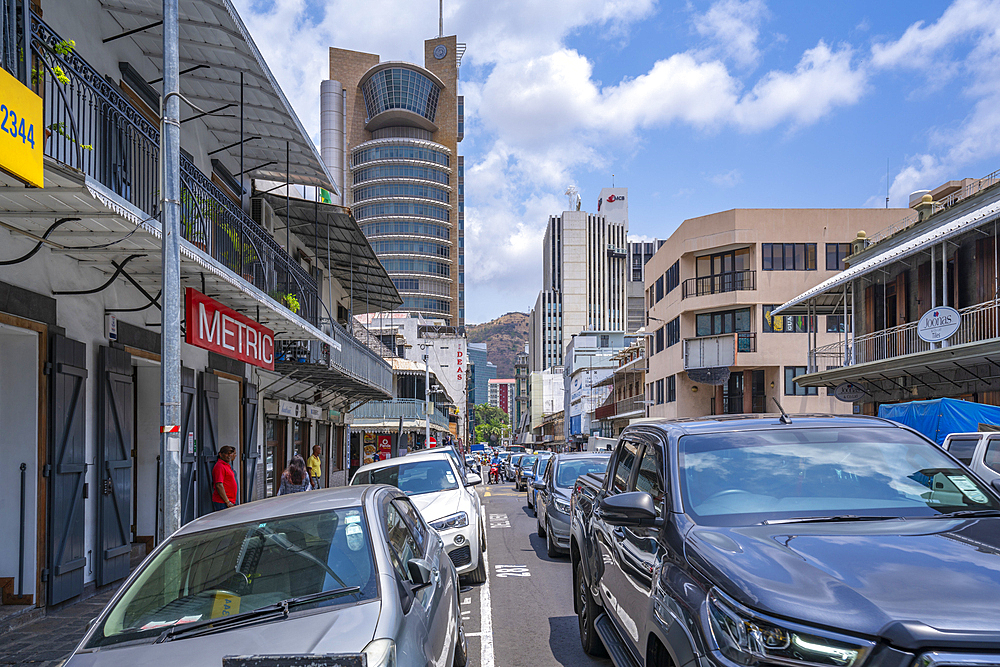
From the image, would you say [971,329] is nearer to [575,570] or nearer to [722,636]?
[575,570]

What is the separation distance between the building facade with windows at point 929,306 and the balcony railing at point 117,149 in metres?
15.8

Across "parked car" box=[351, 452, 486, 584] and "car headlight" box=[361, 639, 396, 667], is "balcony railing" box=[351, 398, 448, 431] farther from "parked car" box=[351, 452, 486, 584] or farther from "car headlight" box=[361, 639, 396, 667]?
"car headlight" box=[361, 639, 396, 667]

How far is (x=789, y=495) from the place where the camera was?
4027mm

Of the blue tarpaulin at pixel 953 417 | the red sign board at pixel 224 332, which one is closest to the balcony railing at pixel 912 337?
the blue tarpaulin at pixel 953 417

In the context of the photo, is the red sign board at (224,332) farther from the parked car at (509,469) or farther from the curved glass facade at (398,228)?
the curved glass facade at (398,228)

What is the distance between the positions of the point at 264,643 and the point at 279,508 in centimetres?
141

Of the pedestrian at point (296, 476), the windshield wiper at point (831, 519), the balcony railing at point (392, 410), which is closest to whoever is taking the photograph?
the windshield wiper at point (831, 519)

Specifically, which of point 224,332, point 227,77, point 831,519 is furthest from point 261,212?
point 831,519

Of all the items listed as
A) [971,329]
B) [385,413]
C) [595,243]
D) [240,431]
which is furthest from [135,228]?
[595,243]

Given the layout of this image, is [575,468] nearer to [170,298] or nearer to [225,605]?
[170,298]

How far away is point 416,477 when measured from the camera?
34.4 ft

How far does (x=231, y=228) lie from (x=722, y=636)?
1157 centimetres

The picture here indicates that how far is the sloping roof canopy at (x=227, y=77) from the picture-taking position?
992 cm

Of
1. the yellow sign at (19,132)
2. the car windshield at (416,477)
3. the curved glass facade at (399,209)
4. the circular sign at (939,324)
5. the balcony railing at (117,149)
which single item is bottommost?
the car windshield at (416,477)
